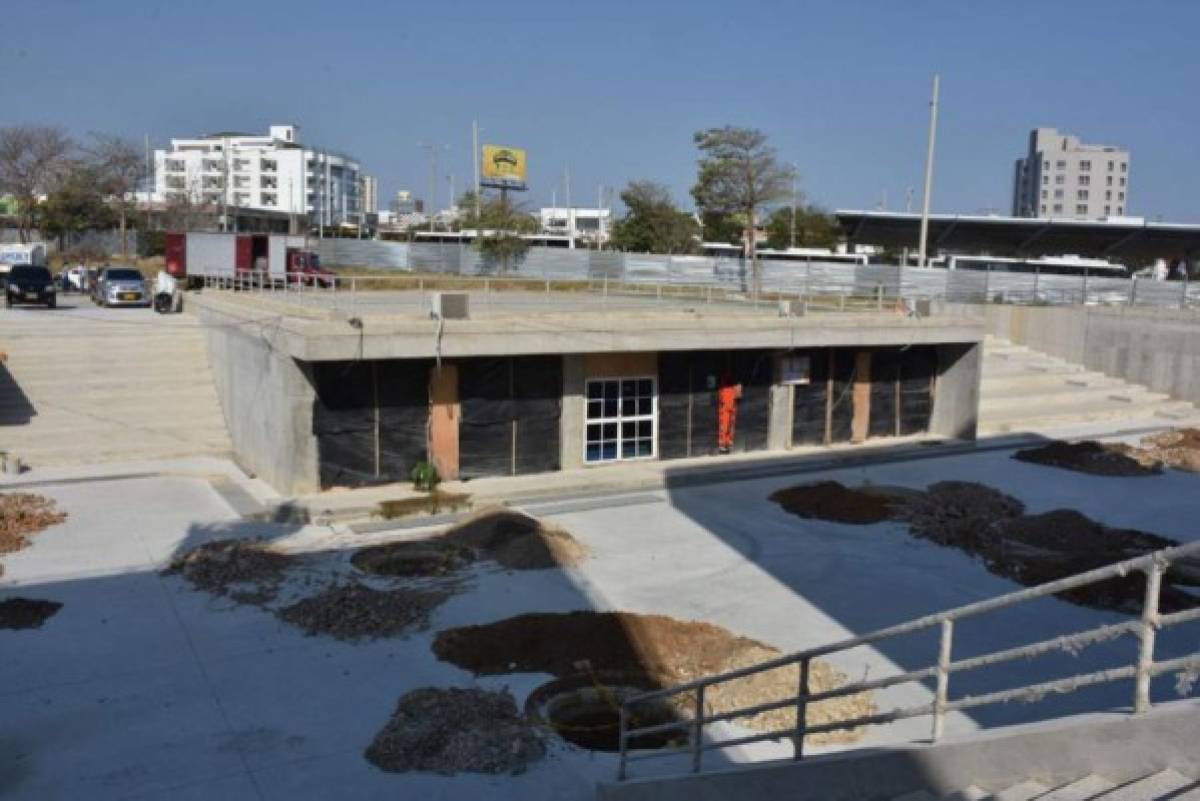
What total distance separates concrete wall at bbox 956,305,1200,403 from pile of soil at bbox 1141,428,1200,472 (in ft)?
20.9

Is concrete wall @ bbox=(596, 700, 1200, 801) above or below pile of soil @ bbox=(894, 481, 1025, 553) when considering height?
above

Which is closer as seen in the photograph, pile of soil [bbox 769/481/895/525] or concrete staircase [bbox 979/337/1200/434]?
pile of soil [bbox 769/481/895/525]

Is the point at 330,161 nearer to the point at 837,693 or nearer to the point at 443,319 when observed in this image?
the point at 443,319

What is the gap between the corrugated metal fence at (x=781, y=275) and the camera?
131 ft

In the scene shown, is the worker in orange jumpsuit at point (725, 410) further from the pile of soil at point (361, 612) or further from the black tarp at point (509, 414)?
the pile of soil at point (361, 612)

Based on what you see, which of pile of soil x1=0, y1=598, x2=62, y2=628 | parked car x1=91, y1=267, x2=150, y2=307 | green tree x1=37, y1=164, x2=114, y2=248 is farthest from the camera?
green tree x1=37, y1=164, x2=114, y2=248

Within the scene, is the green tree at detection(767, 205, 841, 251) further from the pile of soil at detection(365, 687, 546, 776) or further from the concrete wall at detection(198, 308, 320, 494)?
the pile of soil at detection(365, 687, 546, 776)

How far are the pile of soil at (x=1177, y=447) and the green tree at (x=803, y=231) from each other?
5036 centimetres

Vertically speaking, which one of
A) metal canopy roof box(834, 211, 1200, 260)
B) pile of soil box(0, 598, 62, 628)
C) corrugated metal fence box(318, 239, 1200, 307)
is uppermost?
metal canopy roof box(834, 211, 1200, 260)

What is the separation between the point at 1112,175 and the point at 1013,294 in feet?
546

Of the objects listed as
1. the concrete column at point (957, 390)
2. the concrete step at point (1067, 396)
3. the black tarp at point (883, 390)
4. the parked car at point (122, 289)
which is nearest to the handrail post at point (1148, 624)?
the black tarp at point (883, 390)

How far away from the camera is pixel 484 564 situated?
47.2 ft

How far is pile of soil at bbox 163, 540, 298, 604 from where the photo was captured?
1305cm

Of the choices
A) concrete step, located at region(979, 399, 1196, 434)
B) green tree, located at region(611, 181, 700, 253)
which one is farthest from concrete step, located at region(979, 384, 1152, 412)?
green tree, located at region(611, 181, 700, 253)
